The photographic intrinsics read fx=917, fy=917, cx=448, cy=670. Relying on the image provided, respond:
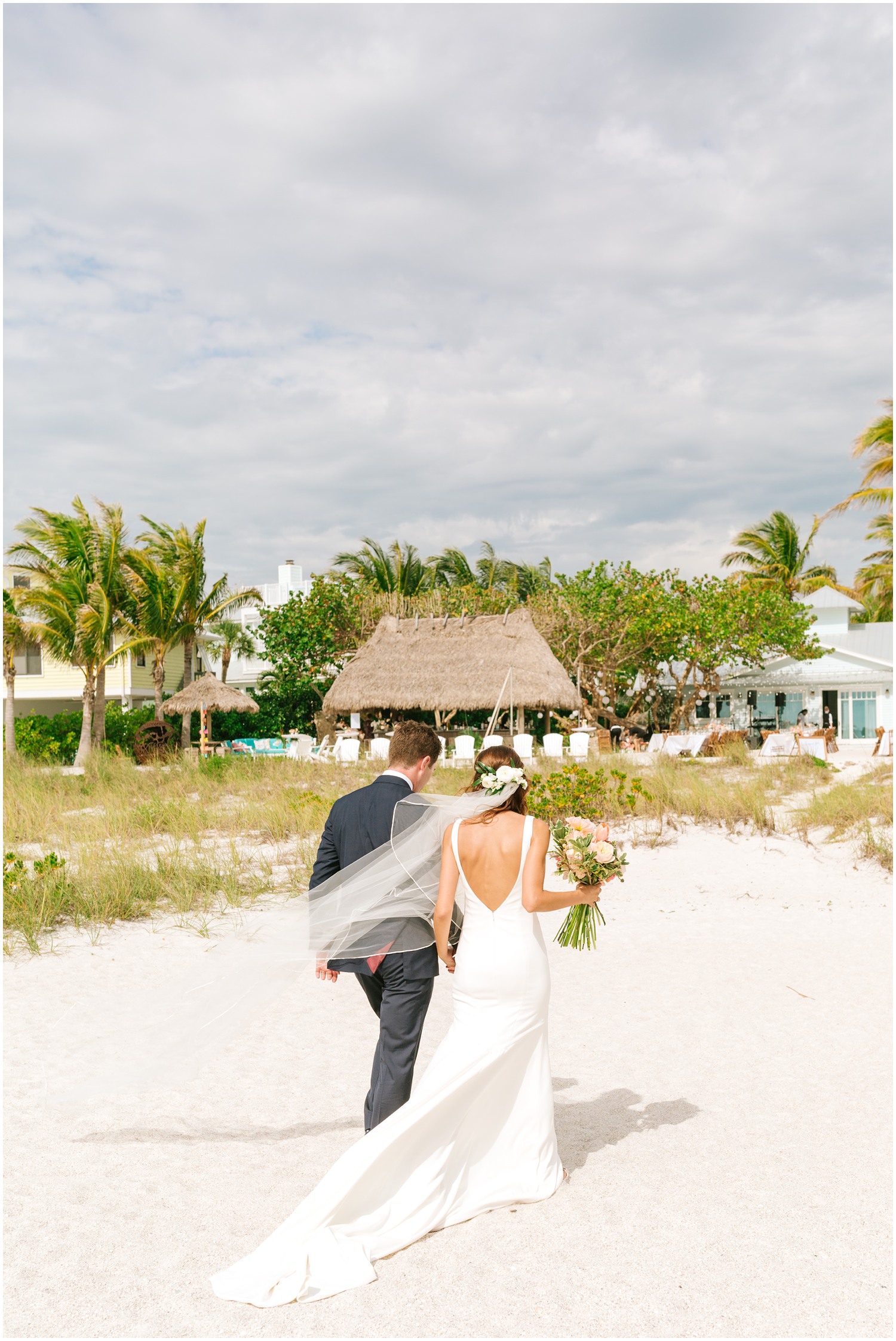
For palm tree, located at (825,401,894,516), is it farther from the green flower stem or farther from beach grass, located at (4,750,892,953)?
the green flower stem

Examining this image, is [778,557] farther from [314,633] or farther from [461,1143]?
[461,1143]

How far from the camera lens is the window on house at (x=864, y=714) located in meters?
31.2

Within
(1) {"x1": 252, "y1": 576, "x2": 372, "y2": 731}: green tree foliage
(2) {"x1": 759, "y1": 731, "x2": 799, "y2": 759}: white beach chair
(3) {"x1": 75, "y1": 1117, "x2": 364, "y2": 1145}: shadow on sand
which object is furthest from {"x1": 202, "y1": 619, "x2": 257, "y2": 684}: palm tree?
(3) {"x1": 75, "y1": 1117, "x2": 364, "y2": 1145}: shadow on sand

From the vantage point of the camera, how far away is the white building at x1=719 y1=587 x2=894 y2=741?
3088 cm

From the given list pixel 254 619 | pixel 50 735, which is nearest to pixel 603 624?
pixel 50 735

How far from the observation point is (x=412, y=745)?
3.72m

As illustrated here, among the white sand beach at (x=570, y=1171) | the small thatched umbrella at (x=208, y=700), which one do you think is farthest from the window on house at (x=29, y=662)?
the white sand beach at (x=570, y=1171)

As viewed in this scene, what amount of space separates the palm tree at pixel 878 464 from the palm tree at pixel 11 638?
23.7m

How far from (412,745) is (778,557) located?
3823cm

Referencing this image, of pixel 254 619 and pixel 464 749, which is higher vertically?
pixel 254 619

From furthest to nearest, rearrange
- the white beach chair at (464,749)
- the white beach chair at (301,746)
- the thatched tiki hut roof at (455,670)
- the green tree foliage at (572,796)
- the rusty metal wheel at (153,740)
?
the thatched tiki hut roof at (455,670) → the white beach chair at (301,746) → the rusty metal wheel at (153,740) → the white beach chair at (464,749) → the green tree foliage at (572,796)

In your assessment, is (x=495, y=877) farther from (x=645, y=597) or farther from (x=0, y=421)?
(x=645, y=597)

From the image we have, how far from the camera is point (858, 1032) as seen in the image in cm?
566

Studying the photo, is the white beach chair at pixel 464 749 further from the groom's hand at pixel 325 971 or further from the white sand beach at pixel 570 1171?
the groom's hand at pixel 325 971
